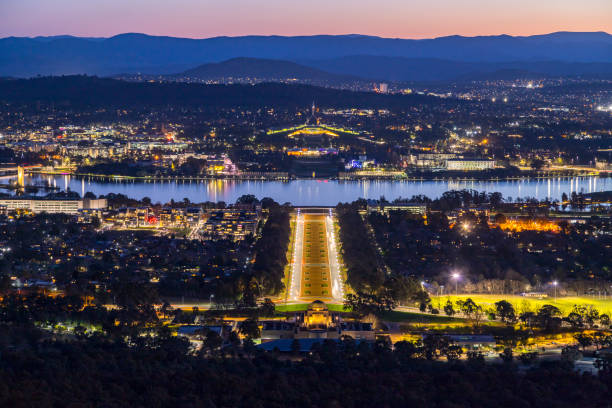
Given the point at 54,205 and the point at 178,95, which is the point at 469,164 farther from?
the point at 178,95

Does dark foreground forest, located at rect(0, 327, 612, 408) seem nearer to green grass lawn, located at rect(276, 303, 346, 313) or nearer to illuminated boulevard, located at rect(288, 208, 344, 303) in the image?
green grass lawn, located at rect(276, 303, 346, 313)

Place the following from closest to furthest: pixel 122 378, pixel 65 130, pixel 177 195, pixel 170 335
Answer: pixel 122 378
pixel 170 335
pixel 177 195
pixel 65 130

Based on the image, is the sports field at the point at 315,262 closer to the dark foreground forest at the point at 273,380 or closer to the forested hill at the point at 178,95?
the dark foreground forest at the point at 273,380

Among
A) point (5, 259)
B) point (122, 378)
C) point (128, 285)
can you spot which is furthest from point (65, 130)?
point (122, 378)

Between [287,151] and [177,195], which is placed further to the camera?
[287,151]

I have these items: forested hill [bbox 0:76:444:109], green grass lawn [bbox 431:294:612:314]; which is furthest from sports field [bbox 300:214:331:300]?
forested hill [bbox 0:76:444:109]

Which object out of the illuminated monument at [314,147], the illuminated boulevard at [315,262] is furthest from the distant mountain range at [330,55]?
the illuminated boulevard at [315,262]

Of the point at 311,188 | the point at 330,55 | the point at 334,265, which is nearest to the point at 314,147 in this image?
the point at 311,188

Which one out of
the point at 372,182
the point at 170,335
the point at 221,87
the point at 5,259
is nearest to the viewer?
the point at 170,335

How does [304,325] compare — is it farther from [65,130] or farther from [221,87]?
[221,87]
